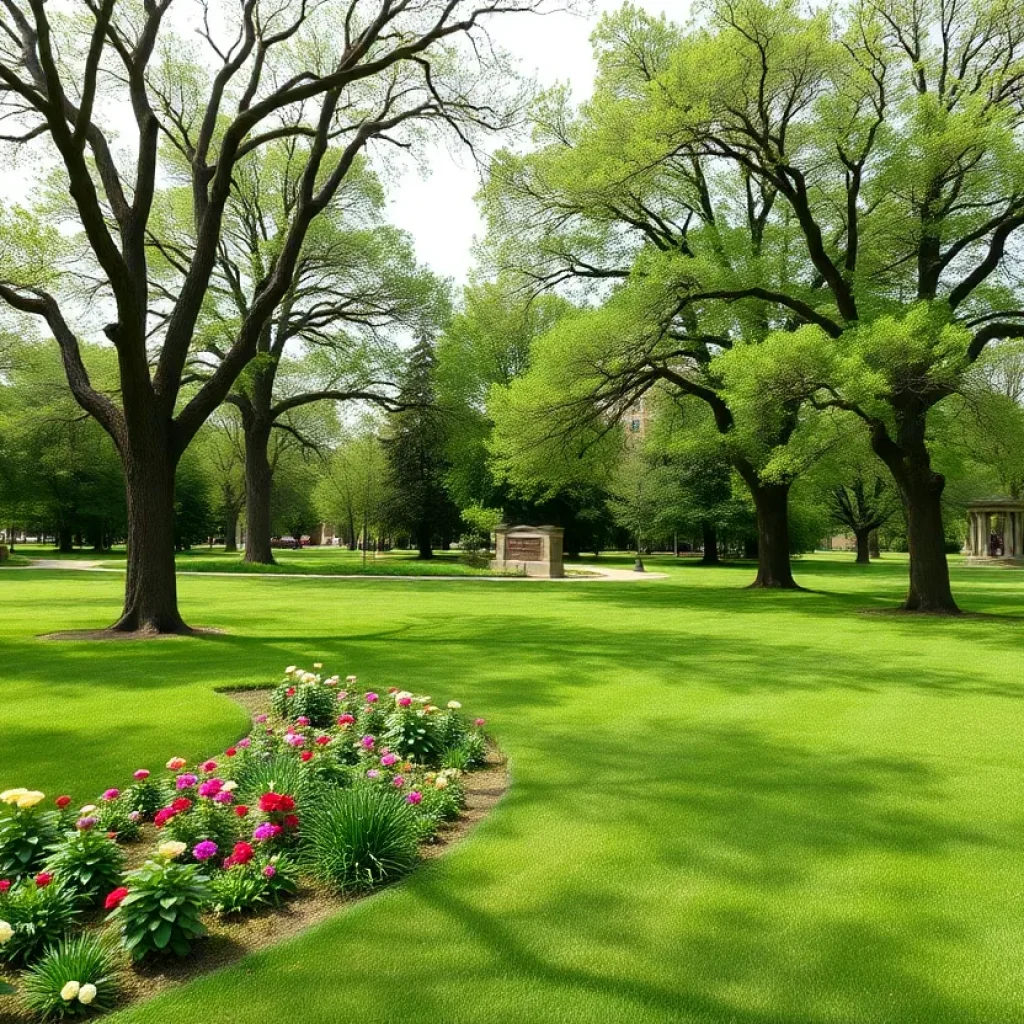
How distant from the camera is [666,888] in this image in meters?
3.94

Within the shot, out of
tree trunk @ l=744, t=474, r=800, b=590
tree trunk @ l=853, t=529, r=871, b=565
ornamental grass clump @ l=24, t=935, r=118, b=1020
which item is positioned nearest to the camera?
ornamental grass clump @ l=24, t=935, r=118, b=1020

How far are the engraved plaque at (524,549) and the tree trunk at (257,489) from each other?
11.0m

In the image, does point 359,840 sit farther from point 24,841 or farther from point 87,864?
point 24,841

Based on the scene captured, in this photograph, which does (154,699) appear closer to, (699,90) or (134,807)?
(134,807)

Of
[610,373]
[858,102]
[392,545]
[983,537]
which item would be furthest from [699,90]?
[392,545]

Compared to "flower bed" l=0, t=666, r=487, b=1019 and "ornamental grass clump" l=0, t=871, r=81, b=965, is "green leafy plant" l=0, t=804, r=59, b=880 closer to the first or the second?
"flower bed" l=0, t=666, r=487, b=1019

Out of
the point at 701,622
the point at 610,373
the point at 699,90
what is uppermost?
the point at 699,90

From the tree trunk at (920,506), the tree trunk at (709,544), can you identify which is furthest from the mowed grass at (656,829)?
the tree trunk at (709,544)

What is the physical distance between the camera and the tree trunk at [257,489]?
34.0 m

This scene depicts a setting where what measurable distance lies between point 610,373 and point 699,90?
673 cm

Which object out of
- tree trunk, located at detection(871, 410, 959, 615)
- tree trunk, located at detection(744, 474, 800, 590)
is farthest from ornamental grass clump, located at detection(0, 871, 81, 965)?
tree trunk, located at detection(744, 474, 800, 590)

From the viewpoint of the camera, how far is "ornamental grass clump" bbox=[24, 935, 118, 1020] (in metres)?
2.90

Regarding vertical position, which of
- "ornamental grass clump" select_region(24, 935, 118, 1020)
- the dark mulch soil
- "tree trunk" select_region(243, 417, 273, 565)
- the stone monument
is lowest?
the dark mulch soil

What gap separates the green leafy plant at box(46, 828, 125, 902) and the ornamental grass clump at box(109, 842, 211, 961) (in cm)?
38
